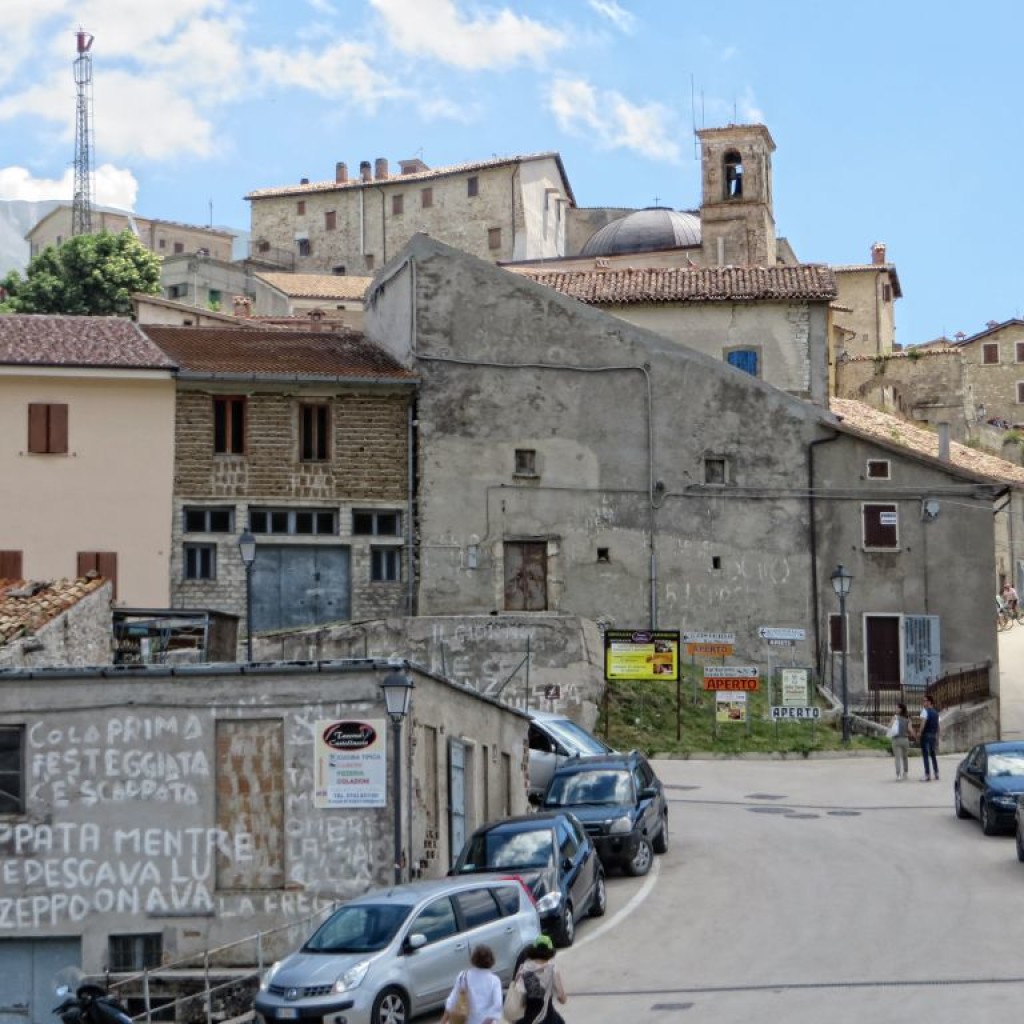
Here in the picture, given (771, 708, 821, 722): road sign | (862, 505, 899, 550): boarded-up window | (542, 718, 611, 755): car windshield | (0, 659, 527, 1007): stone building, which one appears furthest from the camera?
(862, 505, 899, 550): boarded-up window

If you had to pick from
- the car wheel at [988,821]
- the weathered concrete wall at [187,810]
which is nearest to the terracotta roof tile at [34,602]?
the weathered concrete wall at [187,810]

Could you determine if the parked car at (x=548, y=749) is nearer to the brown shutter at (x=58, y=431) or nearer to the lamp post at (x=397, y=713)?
the lamp post at (x=397, y=713)

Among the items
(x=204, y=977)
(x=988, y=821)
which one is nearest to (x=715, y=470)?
(x=988, y=821)

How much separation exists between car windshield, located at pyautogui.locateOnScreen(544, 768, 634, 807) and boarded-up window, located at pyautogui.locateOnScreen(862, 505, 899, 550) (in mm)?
22743

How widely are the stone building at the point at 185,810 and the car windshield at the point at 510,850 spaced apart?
110 centimetres

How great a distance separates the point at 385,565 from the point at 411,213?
57.5 meters

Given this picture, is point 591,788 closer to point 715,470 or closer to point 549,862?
point 549,862

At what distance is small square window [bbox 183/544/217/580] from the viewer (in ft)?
156

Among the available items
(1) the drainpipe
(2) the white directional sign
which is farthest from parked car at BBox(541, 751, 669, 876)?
(1) the drainpipe

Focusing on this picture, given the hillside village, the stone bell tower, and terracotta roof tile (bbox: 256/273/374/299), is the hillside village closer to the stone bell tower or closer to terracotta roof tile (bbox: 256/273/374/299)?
the stone bell tower

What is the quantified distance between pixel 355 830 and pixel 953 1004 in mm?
8373

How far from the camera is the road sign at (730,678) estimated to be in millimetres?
42156

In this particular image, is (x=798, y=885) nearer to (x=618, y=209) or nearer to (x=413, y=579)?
(x=413, y=579)

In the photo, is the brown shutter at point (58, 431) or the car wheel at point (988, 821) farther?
the brown shutter at point (58, 431)
